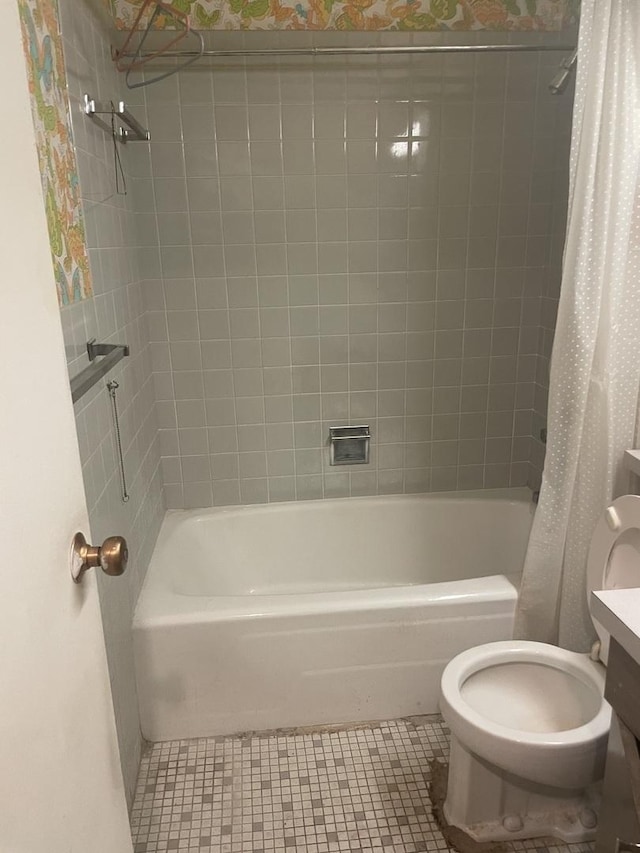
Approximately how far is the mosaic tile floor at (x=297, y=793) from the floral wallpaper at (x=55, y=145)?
4.34ft

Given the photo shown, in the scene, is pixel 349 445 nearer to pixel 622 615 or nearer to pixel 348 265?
pixel 348 265

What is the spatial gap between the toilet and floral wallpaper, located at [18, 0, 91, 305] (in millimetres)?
1266

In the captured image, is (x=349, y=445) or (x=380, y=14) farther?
(x=349, y=445)

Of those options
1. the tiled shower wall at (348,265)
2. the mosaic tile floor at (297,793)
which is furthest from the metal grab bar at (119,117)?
the mosaic tile floor at (297,793)

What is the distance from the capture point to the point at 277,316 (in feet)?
→ 7.72

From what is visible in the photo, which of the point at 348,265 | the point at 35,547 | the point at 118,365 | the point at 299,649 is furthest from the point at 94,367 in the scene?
the point at 348,265

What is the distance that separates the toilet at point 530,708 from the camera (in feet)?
4.84

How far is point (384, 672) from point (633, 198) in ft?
4.77

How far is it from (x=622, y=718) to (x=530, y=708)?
533mm

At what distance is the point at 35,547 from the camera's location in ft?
2.21

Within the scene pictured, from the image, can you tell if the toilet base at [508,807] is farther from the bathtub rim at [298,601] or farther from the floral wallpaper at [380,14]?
the floral wallpaper at [380,14]

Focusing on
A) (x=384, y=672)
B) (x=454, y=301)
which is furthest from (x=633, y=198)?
(x=384, y=672)

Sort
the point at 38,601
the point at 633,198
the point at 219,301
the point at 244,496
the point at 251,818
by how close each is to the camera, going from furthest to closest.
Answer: the point at 244,496 → the point at 219,301 → the point at 251,818 → the point at 633,198 → the point at 38,601

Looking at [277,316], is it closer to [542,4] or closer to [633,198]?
[633,198]
